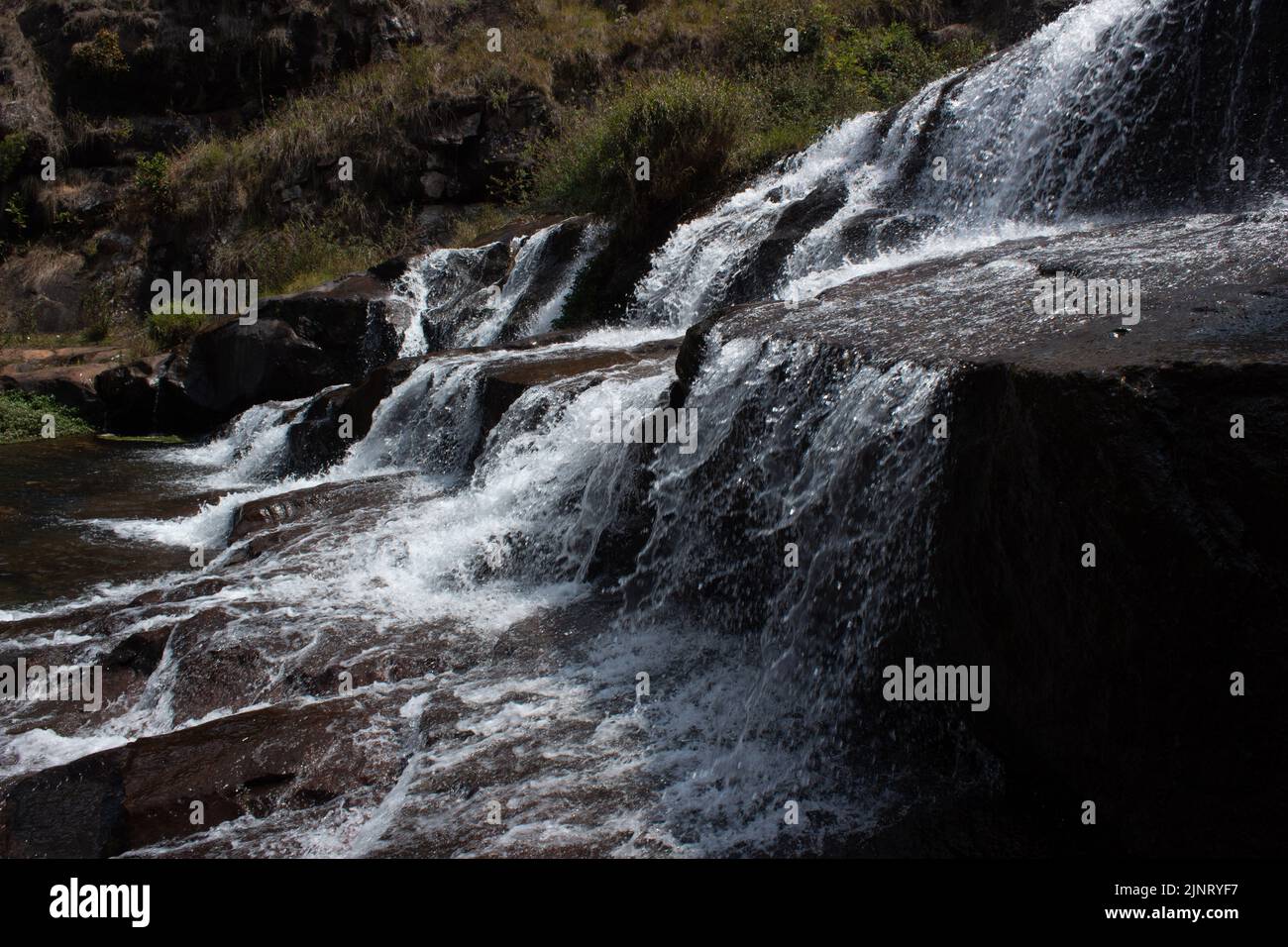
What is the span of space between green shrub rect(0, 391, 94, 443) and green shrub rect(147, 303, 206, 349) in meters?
1.62

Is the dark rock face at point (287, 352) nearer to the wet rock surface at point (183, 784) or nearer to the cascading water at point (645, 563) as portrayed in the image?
the cascading water at point (645, 563)

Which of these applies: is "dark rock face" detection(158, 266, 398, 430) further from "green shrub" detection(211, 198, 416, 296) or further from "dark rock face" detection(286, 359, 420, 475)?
"green shrub" detection(211, 198, 416, 296)

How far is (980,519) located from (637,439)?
108 inches

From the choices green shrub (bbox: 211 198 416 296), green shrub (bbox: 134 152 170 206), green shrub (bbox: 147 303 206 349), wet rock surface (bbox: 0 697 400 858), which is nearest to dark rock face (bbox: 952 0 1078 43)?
green shrub (bbox: 211 198 416 296)

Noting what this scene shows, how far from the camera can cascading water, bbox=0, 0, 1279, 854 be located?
3.70 meters

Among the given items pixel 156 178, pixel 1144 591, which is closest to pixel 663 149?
pixel 1144 591

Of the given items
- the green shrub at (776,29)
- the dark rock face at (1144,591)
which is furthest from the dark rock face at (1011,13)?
the dark rock face at (1144,591)

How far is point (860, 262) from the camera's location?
8.03 meters

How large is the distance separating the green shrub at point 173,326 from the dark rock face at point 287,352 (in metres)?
1.40

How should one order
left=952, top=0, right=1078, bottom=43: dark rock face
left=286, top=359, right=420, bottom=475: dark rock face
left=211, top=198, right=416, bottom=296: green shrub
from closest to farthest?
1. left=286, top=359, right=420, bottom=475: dark rock face
2. left=952, top=0, right=1078, bottom=43: dark rock face
3. left=211, top=198, right=416, bottom=296: green shrub

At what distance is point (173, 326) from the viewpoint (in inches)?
544

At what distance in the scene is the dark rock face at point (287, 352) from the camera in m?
11.9

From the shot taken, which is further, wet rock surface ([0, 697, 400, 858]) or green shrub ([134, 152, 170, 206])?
green shrub ([134, 152, 170, 206])

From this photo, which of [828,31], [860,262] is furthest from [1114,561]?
[828,31]
